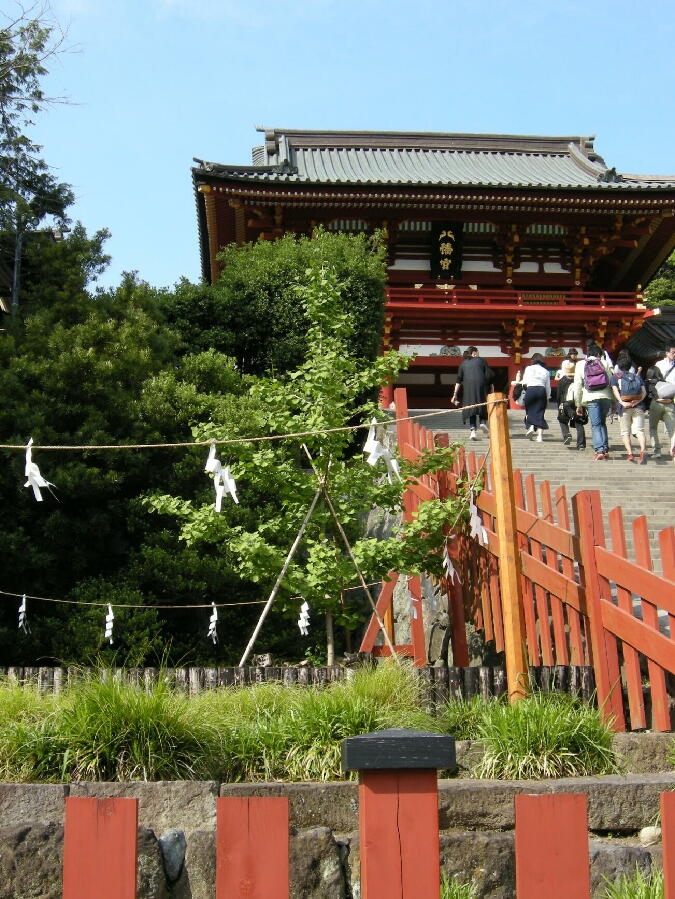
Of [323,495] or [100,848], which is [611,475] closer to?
[323,495]

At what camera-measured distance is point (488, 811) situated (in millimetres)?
4301

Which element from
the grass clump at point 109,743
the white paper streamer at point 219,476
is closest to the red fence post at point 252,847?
the grass clump at point 109,743

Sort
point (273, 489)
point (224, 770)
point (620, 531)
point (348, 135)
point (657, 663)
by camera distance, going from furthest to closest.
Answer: point (348, 135)
point (273, 489)
point (620, 531)
point (657, 663)
point (224, 770)

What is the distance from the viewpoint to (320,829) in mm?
3656

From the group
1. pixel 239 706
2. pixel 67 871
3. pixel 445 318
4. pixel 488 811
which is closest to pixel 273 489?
pixel 239 706

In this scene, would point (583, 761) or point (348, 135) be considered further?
point (348, 135)

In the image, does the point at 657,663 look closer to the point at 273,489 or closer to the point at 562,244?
the point at 273,489

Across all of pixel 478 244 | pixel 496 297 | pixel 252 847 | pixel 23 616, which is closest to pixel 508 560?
pixel 252 847

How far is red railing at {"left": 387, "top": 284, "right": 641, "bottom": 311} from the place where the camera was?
21344mm

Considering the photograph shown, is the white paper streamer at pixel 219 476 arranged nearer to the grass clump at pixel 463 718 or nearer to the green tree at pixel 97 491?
the grass clump at pixel 463 718

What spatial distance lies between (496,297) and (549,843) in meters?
20.5

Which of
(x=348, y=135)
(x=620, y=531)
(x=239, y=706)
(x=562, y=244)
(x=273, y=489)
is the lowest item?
(x=239, y=706)

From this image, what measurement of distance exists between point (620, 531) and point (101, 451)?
7.71 metres

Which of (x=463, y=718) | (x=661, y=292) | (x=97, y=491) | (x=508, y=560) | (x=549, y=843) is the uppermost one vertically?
(x=661, y=292)
